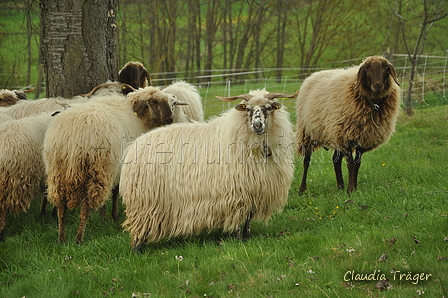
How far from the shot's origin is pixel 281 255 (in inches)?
171

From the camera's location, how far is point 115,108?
5.90m

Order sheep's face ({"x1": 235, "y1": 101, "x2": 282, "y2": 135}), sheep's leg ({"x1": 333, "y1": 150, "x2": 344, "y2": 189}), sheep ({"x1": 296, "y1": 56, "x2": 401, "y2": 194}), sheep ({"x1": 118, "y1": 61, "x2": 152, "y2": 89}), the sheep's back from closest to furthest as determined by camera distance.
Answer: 1. sheep's face ({"x1": 235, "y1": 101, "x2": 282, "y2": 135})
2. sheep ({"x1": 296, "y1": 56, "x2": 401, "y2": 194})
3. the sheep's back
4. sheep's leg ({"x1": 333, "y1": 150, "x2": 344, "y2": 189})
5. sheep ({"x1": 118, "y1": 61, "x2": 152, "y2": 89})

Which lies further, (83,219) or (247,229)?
(83,219)

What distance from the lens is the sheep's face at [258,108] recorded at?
4.77 metres

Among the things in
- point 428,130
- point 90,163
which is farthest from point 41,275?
point 428,130

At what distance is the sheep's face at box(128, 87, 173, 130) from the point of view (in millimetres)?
5922

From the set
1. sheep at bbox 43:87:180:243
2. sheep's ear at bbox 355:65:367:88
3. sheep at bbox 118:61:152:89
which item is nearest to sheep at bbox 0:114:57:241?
sheep at bbox 43:87:180:243

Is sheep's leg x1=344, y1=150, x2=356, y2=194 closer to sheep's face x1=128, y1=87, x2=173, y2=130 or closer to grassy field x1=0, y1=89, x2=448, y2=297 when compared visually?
grassy field x1=0, y1=89, x2=448, y2=297

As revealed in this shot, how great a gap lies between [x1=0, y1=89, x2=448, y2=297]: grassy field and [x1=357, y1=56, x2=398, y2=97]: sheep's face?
1.38 m

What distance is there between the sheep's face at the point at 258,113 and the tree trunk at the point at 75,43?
3193 millimetres

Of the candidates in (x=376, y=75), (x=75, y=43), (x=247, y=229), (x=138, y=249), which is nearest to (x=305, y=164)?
(x=376, y=75)

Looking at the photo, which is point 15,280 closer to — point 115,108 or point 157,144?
point 157,144

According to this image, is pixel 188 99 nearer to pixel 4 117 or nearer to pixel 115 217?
pixel 115 217

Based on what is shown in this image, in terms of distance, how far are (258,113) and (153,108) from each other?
1.76 metres
